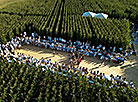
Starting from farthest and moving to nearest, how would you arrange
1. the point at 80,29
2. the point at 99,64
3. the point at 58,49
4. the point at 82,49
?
the point at 80,29
the point at 58,49
the point at 82,49
the point at 99,64

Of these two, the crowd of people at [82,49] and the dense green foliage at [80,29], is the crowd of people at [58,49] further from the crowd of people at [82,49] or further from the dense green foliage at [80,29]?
the dense green foliage at [80,29]

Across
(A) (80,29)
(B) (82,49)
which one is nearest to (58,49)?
(B) (82,49)

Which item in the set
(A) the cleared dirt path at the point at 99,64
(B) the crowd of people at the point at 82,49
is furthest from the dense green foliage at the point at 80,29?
(A) the cleared dirt path at the point at 99,64

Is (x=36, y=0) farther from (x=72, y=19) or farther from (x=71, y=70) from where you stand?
(x=71, y=70)

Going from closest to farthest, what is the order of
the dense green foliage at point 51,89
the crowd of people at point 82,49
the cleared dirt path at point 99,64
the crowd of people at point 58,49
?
1. the dense green foliage at point 51,89
2. the crowd of people at point 58,49
3. the cleared dirt path at point 99,64
4. the crowd of people at point 82,49

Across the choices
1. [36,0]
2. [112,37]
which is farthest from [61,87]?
[36,0]

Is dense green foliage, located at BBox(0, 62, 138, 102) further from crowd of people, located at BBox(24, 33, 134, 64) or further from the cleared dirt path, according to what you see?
crowd of people, located at BBox(24, 33, 134, 64)

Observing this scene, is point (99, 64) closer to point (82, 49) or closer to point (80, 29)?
Answer: point (82, 49)

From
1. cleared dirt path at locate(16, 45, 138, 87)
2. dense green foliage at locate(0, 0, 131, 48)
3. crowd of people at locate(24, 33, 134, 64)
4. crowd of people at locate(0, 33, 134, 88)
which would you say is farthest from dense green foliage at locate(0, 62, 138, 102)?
dense green foliage at locate(0, 0, 131, 48)
